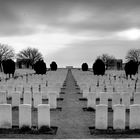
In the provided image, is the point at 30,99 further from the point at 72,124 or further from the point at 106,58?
the point at 106,58

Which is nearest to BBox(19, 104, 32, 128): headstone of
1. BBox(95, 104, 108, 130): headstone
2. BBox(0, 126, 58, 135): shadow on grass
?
BBox(0, 126, 58, 135): shadow on grass

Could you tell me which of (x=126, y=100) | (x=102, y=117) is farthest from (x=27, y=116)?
(x=126, y=100)

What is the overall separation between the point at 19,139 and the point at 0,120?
5.36 ft

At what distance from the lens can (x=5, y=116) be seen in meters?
8.88

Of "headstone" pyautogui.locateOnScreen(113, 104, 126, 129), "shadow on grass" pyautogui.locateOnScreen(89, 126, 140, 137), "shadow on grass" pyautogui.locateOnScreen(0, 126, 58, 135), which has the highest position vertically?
"headstone" pyautogui.locateOnScreen(113, 104, 126, 129)

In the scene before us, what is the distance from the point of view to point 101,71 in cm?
4188

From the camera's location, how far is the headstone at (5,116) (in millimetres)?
8875

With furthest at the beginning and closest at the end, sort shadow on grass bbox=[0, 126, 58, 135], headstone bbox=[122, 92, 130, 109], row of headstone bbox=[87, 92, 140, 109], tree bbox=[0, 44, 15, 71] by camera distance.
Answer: tree bbox=[0, 44, 15, 71], headstone bbox=[122, 92, 130, 109], row of headstone bbox=[87, 92, 140, 109], shadow on grass bbox=[0, 126, 58, 135]

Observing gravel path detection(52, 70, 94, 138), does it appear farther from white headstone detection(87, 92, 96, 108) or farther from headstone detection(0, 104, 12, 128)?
headstone detection(0, 104, 12, 128)

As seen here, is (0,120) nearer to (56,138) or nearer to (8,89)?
(56,138)

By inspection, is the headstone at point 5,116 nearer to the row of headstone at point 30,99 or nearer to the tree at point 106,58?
the row of headstone at point 30,99

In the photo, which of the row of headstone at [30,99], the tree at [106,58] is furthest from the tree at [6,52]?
the row of headstone at [30,99]

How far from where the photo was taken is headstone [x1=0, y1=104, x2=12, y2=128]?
8.88 m

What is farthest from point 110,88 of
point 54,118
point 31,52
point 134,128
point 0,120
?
point 31,52
